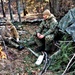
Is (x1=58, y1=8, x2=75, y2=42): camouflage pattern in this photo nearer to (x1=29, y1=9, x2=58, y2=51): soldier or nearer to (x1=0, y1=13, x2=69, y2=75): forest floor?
(x1=29, y1=9, x2=58, y2=51): soldier

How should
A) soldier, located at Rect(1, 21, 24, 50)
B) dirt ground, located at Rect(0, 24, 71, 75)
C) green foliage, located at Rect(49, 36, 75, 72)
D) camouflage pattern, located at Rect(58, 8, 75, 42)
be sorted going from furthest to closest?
soldier, located at Rect(1, 21, 24, 50), camouflage pattern, located at Rect(58, 8, 75, 42), green foliage, located at Rect(49, 36, 75, 72), dirt ground, located at Rect(0, 24, 71, 75)

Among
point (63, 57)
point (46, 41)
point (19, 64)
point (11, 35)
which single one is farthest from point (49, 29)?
point (11, 35)

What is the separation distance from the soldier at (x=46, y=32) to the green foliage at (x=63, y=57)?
0.68m

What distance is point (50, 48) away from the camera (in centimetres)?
1007

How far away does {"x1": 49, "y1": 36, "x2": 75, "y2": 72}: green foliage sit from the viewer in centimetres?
868

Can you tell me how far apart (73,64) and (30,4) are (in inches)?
730

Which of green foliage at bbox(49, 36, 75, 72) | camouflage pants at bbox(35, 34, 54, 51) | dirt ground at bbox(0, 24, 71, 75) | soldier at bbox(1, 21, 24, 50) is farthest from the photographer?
soldier at bbox(1, 21, 24, 50)

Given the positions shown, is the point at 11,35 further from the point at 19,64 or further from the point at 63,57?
the point at 63,57

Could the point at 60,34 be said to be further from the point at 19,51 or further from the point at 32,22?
the point at 32,22

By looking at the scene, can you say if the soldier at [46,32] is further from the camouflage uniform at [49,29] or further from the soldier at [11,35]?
the soldier at [11,35]

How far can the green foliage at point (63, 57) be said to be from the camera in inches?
342

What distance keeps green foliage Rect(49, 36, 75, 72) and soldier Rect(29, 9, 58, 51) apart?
682mm

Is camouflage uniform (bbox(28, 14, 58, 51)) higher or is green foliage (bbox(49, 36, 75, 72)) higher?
camouflage uniform (bbox(28, 14, 58, 51))

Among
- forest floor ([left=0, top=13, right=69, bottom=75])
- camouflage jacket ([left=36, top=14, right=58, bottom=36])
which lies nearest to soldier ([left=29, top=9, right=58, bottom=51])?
camouflage jacket ([left=36, top=14, right=58, bottom=36])
